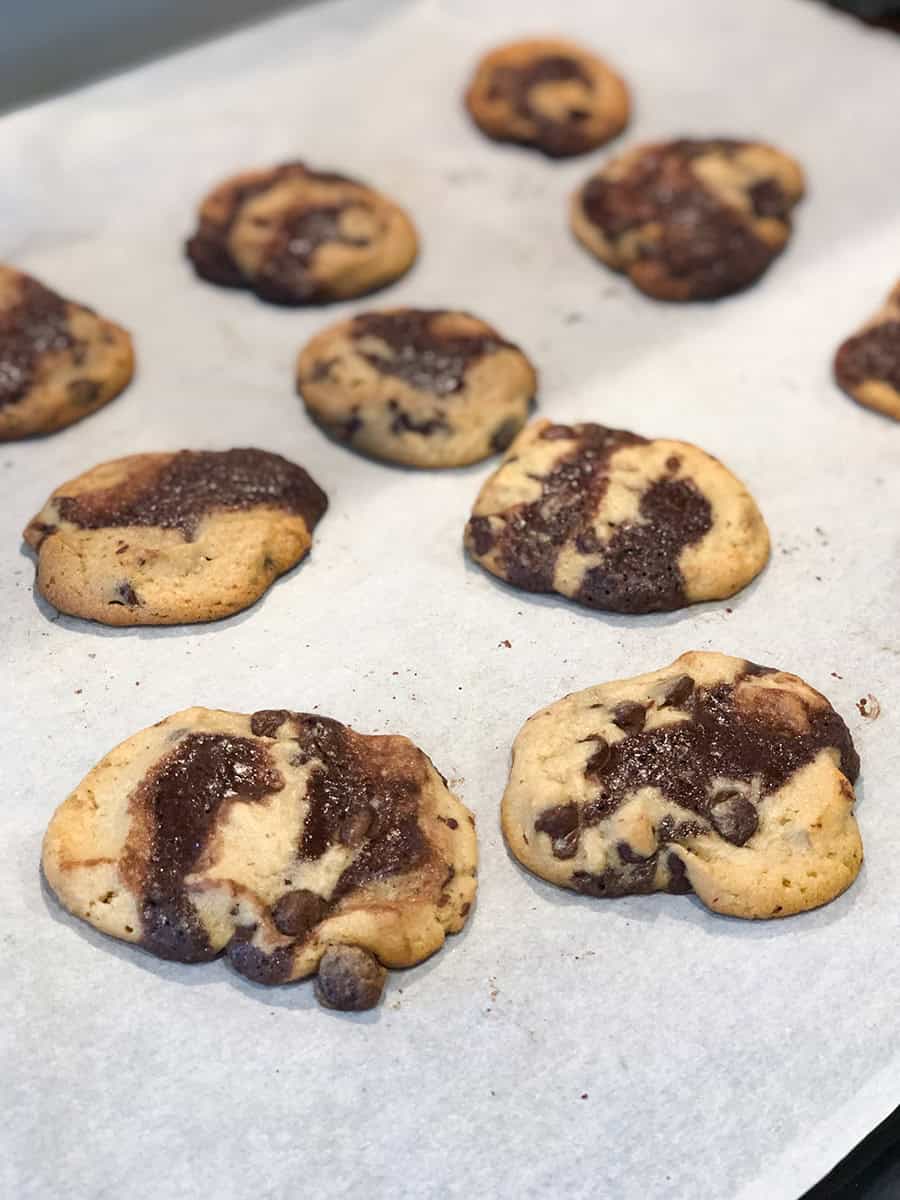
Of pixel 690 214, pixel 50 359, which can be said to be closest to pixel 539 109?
pixel 690 214

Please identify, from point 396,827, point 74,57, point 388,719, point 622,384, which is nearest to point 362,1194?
point 396,827

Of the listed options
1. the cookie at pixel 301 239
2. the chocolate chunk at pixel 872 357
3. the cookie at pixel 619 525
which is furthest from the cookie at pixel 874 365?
the cookie at pixel 301 239

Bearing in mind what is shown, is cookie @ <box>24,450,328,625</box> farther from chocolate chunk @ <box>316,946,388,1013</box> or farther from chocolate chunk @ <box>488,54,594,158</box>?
chocolate chunk @ <box>488,54,594,158</box>

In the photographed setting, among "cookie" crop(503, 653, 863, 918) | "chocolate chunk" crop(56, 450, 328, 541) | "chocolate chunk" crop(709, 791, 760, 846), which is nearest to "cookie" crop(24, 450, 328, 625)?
"chocolate chunk" crop(56, 450, 328, 541)

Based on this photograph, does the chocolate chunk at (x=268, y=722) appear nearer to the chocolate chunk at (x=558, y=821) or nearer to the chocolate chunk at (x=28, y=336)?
the chocolate chunk at (x=558, y=821)

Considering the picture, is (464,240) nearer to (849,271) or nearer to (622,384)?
(622,384)

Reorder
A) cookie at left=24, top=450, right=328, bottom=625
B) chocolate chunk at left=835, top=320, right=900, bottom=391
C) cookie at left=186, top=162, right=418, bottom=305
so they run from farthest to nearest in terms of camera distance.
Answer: cookie at left=186, top=162, right=418, bottom=305
chocolate chunk at left=835, top=320, right=900, bottom=391
cookie at left=24, top=450, right=328, bottom=625

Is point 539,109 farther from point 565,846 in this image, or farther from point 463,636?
point 565,846
